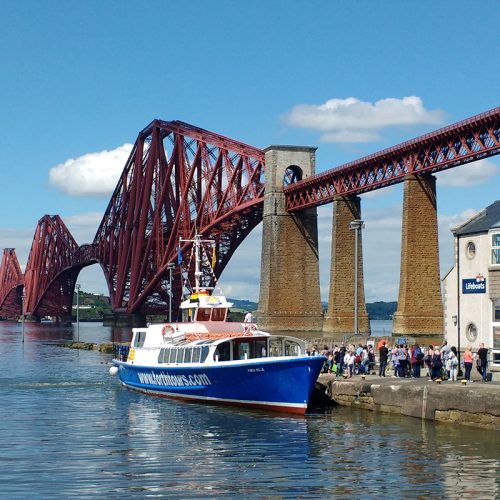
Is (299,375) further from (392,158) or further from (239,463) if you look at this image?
(392,158)

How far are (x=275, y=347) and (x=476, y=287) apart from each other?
9.03 meters

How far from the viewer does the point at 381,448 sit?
96.9ft

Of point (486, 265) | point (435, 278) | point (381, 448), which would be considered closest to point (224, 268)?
point (435, 278)

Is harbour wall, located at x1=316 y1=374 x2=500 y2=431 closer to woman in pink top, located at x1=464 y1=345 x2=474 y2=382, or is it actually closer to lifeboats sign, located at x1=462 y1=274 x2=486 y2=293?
woman in pink top, located at x1=464 y1=345 x2=474 y2=382

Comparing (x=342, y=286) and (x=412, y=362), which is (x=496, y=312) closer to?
(x=412, y=362)

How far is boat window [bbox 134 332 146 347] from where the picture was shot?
165 ft

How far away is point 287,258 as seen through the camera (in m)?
94.4

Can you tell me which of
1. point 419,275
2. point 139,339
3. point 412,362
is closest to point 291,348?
point 412,362

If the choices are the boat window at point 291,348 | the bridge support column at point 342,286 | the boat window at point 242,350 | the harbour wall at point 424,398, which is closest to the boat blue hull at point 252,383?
the boat window at point 242,350

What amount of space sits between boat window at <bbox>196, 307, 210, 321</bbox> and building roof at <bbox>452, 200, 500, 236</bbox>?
13050mm

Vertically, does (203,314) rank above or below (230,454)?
above

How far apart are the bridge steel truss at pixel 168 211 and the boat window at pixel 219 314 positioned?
202ft

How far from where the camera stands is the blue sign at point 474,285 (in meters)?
38.7

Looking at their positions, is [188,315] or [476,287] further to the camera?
[188,315]
